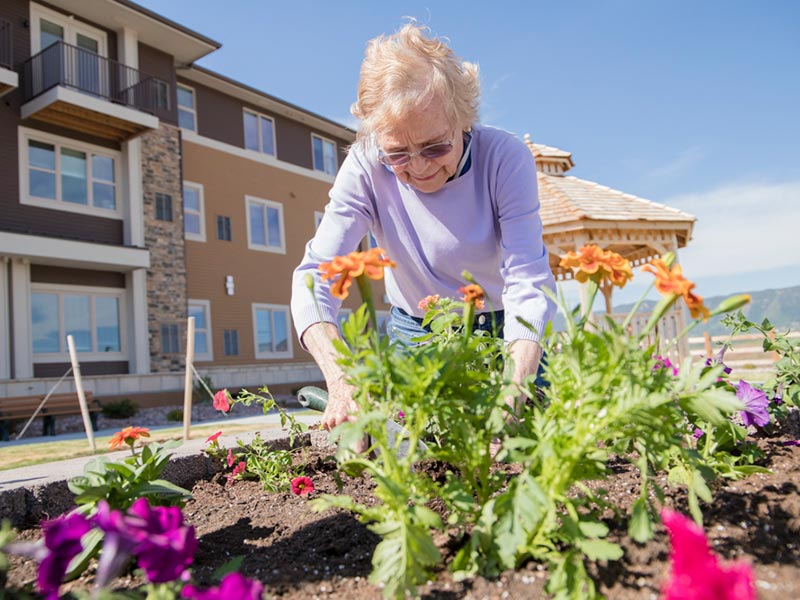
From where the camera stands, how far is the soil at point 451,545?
1029mm

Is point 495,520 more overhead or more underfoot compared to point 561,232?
more underfoot

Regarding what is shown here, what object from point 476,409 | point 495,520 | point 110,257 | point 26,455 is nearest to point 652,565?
point 495,520

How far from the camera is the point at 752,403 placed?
1888 millimetres

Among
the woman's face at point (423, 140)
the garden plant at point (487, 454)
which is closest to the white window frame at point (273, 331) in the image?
the woman's face at point (423, 140)

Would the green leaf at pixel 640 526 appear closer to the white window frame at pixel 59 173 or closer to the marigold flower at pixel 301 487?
the marigold flower at pixel 301 487

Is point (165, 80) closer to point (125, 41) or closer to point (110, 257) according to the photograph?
point (125, 41)

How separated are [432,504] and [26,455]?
588 cm

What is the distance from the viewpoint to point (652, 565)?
1.06 metres

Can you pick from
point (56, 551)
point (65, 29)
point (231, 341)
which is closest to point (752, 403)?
point (56, 551)

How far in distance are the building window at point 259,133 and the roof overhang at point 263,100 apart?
0.34 m

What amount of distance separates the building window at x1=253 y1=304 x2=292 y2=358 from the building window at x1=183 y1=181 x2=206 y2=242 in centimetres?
245

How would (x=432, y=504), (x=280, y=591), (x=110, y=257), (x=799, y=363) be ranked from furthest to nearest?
1. (x=110, y=257)
2. (x=799, y=363)
3. (x=432, y=504)
4. (x=280, y=591)

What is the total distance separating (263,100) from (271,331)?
647cm

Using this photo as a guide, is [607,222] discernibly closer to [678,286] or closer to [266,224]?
[678,286]
